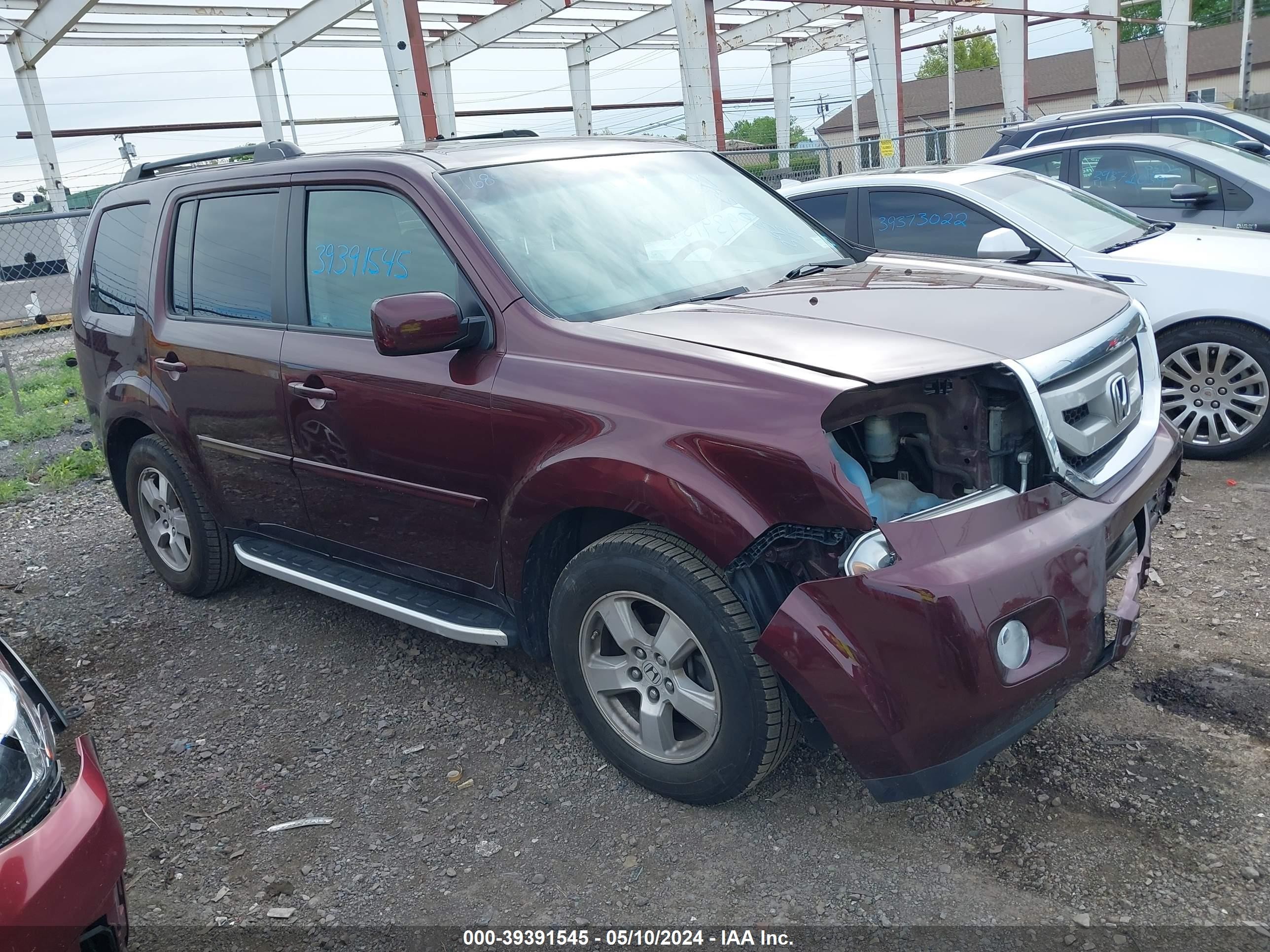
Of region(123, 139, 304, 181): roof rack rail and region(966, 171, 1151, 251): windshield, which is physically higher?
region(123, 139, 304, 181): roof rack rail

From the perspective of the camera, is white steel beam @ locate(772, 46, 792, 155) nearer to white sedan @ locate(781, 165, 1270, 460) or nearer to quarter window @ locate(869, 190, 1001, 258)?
white sedan @ locate(781, 165, 1270, 460)

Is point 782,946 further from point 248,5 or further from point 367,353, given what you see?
point 248,5

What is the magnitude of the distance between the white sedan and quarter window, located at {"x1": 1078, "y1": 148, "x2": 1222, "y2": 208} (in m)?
1.10

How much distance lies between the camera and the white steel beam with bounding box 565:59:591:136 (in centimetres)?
2811

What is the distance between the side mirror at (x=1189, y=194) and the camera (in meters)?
7.15

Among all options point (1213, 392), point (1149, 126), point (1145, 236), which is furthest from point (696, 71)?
point (1213, 392)

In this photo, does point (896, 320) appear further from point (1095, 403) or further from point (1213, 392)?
point (1213, 392)

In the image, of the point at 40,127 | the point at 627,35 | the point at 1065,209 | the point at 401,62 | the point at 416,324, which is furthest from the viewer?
the point at 627,35

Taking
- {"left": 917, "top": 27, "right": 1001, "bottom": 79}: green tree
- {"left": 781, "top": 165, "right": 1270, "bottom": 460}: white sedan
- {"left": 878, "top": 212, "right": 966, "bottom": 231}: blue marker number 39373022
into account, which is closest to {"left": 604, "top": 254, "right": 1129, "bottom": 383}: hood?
{"left": 781, "top": 165, "right": 1270, "bottom": 460}: white sedan

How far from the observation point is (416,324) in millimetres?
2975

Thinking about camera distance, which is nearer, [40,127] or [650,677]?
[650,677]

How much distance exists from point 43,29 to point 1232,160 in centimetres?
1853

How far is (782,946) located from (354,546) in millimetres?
2145

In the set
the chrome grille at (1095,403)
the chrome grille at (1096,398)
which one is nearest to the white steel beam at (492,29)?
the chrome grille at (1096,398)
